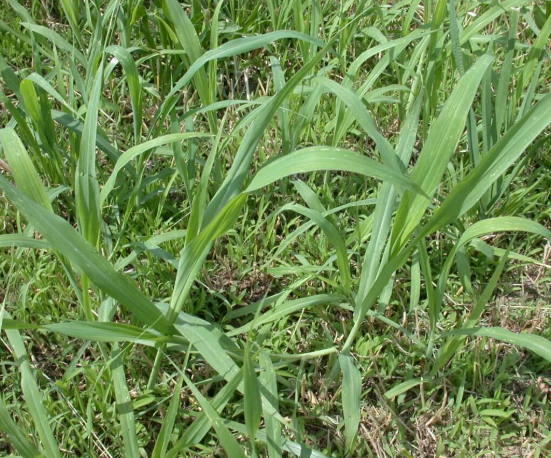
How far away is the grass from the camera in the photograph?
4.26 ft

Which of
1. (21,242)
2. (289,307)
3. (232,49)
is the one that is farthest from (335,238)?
(21,242)

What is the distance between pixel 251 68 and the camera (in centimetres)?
223

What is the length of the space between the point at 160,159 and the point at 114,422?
2.58 feet

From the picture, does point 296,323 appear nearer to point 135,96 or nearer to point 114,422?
point 114,422

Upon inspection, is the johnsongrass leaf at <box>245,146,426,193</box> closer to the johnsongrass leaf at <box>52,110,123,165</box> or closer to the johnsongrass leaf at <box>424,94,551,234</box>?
the johnsongrass leaf at <box>424,94,551,234</box>

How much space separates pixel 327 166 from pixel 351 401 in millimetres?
498

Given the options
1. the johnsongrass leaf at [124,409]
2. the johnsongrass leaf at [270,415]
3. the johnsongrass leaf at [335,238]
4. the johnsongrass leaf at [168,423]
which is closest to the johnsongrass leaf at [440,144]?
the johnsongrass leaf at [335,238]

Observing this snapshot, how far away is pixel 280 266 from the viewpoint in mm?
1709

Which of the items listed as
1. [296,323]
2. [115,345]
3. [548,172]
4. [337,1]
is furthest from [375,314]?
[337,1]

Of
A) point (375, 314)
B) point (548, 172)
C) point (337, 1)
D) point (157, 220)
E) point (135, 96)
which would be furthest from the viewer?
point (337, 1)

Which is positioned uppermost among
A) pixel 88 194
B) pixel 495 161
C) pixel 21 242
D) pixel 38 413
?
pixel 495 161

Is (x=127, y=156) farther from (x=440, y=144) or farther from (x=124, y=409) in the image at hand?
(x=440, y=144)

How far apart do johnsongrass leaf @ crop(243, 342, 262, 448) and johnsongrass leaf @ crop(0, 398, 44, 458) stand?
1.38 feet

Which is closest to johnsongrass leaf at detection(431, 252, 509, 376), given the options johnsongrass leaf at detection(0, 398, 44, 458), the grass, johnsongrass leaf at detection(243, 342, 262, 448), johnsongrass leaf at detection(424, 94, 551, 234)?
the grass
